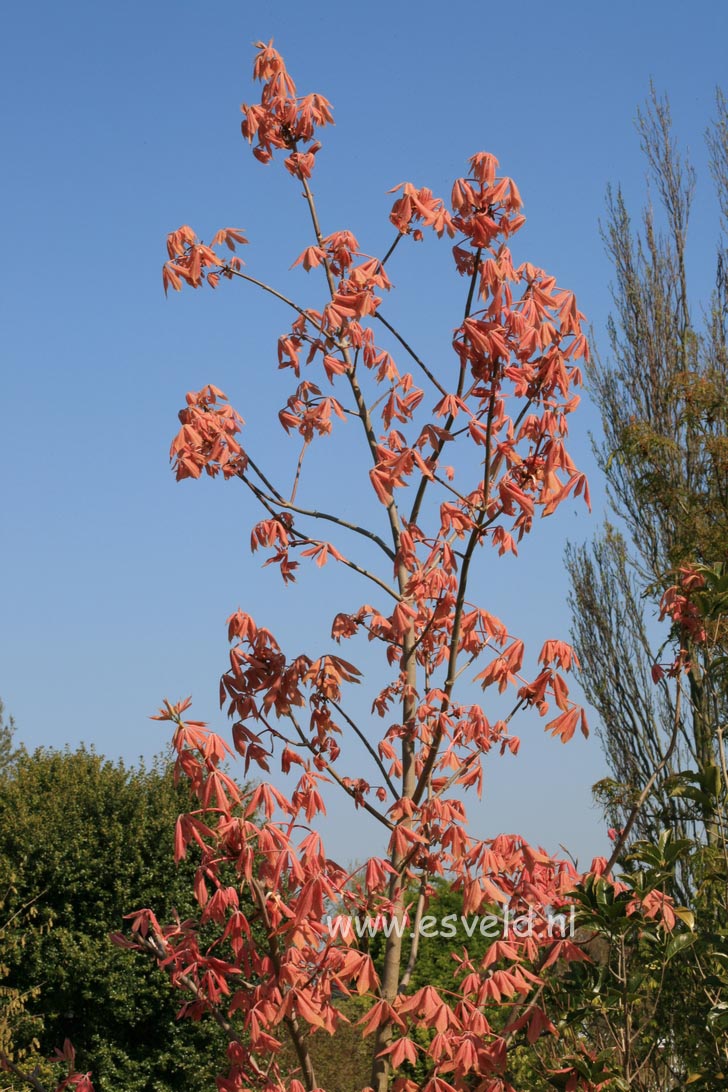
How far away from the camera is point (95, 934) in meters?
9.10

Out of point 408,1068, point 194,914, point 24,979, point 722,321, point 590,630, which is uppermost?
point 722,321

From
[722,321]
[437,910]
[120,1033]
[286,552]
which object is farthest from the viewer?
[722,321]

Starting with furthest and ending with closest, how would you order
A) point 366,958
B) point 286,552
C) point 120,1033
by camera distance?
1. point 120,1033
2. point 286,552
3. point 366,958

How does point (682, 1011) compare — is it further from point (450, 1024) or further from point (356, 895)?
point (356, 895)

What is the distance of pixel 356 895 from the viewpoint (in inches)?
129

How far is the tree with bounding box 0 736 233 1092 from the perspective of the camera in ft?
29.0

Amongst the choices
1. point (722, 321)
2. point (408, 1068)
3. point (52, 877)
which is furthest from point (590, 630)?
point (52, 877)

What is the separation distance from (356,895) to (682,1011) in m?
1.32

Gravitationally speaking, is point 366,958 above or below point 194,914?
below

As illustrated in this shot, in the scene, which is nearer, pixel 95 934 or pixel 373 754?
pixel 373 754

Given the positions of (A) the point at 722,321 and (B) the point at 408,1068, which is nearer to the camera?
(B) the point at 408,1068

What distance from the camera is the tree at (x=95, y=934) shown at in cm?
884

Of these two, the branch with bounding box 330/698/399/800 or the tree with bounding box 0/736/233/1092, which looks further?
the tree with bounding box 0/736/233/1092

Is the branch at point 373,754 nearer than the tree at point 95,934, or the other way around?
the branch at point 373,754
